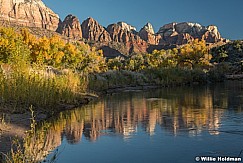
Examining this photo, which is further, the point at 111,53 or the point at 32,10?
the point at 32,10

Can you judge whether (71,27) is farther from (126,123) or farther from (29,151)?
(29,151)

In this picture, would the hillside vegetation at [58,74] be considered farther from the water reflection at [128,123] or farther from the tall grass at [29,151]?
the tall grass at [29,151]

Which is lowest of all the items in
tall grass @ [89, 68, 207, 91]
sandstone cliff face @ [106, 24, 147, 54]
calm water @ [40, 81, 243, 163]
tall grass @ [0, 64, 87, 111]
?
calm water @ [40, 81, 243, 163]

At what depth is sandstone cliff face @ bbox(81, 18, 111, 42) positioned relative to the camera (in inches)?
7402

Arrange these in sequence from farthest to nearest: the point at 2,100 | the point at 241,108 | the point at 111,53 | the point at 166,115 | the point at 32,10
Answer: the point at 32,10, the point at 111,53, the point at 241,108, the point at 166,115, the point at 2,100

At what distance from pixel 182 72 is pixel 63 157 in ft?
118

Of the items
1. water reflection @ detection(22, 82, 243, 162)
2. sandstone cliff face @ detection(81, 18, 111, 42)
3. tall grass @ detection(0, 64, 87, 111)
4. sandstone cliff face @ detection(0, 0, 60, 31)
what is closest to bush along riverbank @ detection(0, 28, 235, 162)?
tall grass @ detection(0, 64, 87, 111)

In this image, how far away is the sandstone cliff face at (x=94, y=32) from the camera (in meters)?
188

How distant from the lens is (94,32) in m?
191

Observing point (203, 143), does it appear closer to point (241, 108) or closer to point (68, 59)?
point (241, 108)

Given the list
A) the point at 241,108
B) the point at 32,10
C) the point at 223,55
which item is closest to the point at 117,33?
the point at 32,10

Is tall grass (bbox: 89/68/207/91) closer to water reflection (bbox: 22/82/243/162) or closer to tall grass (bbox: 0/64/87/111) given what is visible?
tall grass (bbox: 0/64/87/111)

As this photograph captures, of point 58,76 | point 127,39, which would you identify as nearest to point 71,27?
point 127,39

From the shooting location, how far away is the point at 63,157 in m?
7.18
